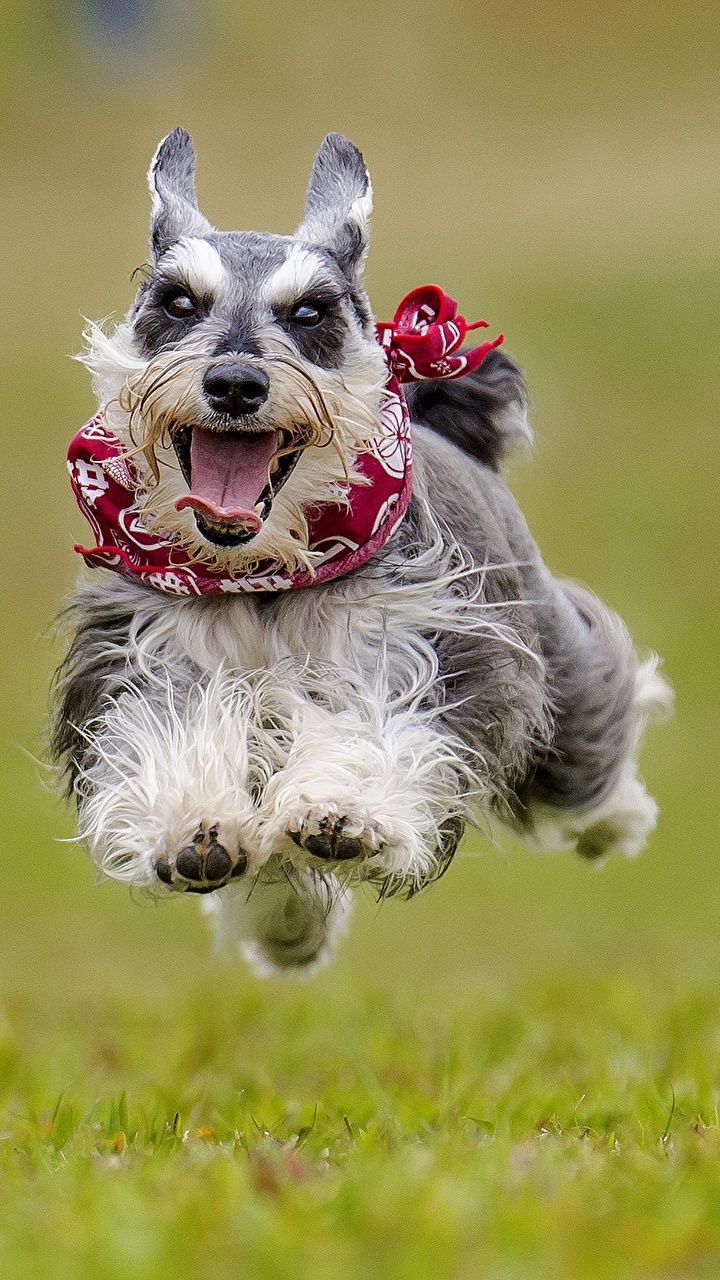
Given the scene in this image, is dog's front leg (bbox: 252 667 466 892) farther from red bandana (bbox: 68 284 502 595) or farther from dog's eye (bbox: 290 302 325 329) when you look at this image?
dog's eye (bbox: 290 302 325 329)

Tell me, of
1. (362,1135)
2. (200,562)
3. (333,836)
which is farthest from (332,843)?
(200,562)

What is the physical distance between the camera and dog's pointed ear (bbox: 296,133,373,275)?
4402 mm

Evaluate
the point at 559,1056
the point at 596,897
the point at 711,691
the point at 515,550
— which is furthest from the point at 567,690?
the point at 711,691

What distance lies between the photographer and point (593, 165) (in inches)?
1064

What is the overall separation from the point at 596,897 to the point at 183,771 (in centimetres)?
959

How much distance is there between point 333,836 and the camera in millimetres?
3930

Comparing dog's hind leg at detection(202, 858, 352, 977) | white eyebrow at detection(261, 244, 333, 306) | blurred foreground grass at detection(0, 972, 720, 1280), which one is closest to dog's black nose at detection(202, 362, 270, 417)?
white eyebrow at detection(261, 244, 333, 306)

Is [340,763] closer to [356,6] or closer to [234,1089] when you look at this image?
A: [234,1089]

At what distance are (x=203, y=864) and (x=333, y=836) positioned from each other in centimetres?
27

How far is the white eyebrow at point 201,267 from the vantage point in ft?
13.4

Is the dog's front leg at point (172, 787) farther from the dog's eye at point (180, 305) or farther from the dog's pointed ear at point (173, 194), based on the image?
the dog's pointed ear at point (173, 194)

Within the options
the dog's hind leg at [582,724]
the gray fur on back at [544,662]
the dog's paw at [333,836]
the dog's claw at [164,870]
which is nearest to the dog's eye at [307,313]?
the gray fur on back at [544,662]

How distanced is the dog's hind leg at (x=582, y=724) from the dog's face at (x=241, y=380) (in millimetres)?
1282

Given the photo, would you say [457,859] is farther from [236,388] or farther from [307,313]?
[236,388]
